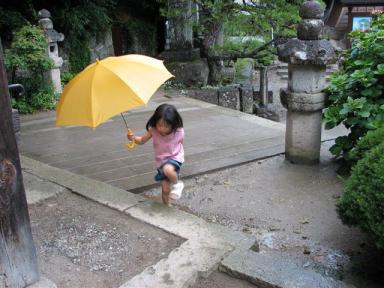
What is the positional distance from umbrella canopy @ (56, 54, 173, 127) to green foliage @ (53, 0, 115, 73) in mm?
7160

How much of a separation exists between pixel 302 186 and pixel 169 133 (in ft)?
6.11

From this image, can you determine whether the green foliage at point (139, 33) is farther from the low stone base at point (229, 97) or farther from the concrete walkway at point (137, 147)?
the concrete walkway at point (137, 147)

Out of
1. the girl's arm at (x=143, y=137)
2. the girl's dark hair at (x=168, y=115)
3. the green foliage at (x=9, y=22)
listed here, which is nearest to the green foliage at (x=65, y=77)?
the green foliage at (x=9, y=22)

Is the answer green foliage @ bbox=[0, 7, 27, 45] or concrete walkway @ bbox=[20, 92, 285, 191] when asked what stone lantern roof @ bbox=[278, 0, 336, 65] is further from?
green foliage @ bbox=[0, 7, 27, 45]

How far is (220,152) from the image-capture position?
224 inches

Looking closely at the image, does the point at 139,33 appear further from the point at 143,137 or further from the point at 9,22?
the point at 143,137

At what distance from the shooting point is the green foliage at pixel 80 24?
1002cm

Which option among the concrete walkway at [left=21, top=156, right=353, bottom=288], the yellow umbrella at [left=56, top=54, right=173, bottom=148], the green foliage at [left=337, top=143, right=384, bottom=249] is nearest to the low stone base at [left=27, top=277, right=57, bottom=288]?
the concrete walkway at [left=21, top=156, right=353, bottom=288]

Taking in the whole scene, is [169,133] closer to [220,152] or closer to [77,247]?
[77,247]

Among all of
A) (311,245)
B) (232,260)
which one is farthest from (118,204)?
(311,245)

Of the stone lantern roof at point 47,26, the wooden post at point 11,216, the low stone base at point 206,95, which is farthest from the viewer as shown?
the low stone base at point 206,95

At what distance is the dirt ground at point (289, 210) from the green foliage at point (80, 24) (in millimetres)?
6631

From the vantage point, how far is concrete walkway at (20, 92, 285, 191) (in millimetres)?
5000

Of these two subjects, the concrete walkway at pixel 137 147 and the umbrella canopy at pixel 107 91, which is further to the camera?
the concrete walkway at pixel 137 147
